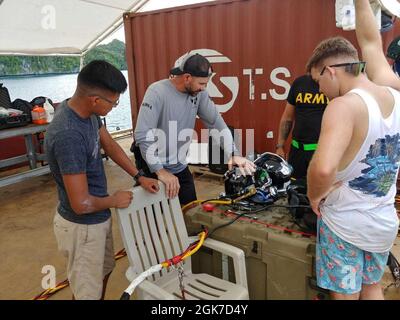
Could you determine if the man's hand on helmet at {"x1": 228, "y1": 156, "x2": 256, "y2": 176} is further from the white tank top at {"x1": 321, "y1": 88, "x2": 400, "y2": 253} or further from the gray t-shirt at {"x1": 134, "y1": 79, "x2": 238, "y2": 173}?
the white tank top at {"x1": 321, "y1": 88, "x2": 400, "y2": 253}

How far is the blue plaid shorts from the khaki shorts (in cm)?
100

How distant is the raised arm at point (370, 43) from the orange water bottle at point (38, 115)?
4.25m

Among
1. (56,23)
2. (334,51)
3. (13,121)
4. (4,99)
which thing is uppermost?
(56,23)

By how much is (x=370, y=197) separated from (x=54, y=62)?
6901mm

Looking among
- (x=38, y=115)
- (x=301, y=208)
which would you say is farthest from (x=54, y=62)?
(x=301, y=208)

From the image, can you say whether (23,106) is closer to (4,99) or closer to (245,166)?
(4,99)

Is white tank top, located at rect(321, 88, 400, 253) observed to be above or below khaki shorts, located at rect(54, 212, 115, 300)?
above

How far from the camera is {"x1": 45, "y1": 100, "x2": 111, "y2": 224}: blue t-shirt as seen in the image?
1342mm

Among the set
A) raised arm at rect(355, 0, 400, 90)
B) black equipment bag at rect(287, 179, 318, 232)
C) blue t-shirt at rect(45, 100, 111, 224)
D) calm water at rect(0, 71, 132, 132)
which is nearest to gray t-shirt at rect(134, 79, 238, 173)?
blue t-shirt at rect(45, 100, 111, 224)

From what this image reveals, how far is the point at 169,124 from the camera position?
214 centimetres

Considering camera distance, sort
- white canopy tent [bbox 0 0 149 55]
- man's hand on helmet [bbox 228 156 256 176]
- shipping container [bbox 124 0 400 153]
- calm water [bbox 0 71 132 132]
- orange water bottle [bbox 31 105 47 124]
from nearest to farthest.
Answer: man's hand on helmet [bbox 228 156 256 176] → shipping container [bbox 124 0 400 153] → orange water bottle [bbox 31 105 47 124] → white canopy tent [bbox 0 0 149 55] → calm water [bbox 0 71 132 132]

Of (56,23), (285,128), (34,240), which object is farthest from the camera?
(56,23)

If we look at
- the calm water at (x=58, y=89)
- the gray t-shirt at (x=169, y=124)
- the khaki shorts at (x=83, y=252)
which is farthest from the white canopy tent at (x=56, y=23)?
the khaki shorts at (x=83, y=252)
